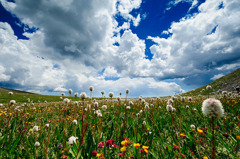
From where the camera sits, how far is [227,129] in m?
3.81

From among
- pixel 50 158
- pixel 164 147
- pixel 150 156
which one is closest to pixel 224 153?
pixel 164 147

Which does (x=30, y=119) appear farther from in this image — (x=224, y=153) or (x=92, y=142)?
(x=224, y=153)

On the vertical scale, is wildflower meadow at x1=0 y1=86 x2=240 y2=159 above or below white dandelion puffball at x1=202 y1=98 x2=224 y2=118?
below

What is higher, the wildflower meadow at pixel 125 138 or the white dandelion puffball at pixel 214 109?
the white dandelion puffball at pixel 214 109

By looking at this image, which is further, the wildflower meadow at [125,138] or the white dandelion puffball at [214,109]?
the wildflower meadow at [125,138]

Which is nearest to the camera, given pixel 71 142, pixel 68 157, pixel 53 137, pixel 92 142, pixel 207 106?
pixel 207 106

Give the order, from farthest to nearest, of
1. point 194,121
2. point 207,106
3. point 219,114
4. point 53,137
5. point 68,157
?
1. point 194,121
2. point 53,137
3. point 68,157
4. point 207,106
5. point 219,114

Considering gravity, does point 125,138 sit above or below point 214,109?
below

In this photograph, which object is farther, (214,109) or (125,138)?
(125,138)

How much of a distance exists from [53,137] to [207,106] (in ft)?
12.7

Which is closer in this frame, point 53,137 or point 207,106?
point 207,106

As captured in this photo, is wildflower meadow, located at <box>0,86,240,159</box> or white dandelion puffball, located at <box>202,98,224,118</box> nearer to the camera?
white dandelion puffball, located at <box>202,98,224,118</box>

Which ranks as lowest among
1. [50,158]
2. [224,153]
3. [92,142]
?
[50,158]

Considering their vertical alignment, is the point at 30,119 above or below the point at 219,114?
below
